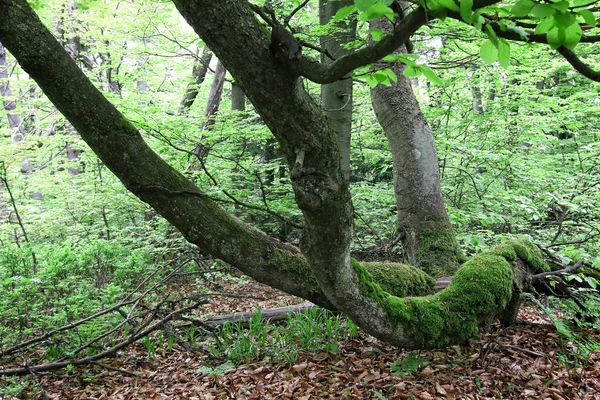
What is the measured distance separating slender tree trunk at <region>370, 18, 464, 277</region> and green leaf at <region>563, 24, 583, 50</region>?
331 centimetres

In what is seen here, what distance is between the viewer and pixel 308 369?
3508mm

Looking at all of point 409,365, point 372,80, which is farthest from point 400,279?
point 372,80

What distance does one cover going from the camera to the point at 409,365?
3262 mm

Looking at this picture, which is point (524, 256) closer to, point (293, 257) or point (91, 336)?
point (293, 257)

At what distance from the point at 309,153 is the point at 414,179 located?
9.69 feet

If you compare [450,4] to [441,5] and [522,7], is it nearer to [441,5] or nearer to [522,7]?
[441,5]

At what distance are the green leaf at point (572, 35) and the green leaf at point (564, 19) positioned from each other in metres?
0.08

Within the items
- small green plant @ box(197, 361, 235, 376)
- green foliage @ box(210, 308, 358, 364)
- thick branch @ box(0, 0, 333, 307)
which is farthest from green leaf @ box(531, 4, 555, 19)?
small green plant @ box(197, 361, 235, 376)

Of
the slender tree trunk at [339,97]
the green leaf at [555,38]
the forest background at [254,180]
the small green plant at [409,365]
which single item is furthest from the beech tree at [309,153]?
the slender tree trunk at [339,97]

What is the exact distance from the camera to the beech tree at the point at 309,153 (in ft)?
4.83

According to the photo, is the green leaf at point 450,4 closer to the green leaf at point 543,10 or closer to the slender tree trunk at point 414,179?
the green leaf at point 543,10

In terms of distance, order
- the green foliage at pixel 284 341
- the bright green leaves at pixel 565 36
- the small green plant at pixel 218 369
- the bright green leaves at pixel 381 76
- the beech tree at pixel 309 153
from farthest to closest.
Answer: the green foliage at pixel 284 341 → the small green plant at pixel 218 369 → the bright green leaves at pixel 381 76 → the beech tree at pixel 309 153 → the bright green leaves at pixel 565 36

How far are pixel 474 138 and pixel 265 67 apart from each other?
6.95 metres

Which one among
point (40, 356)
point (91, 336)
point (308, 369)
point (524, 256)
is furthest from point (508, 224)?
point (40, 356)
